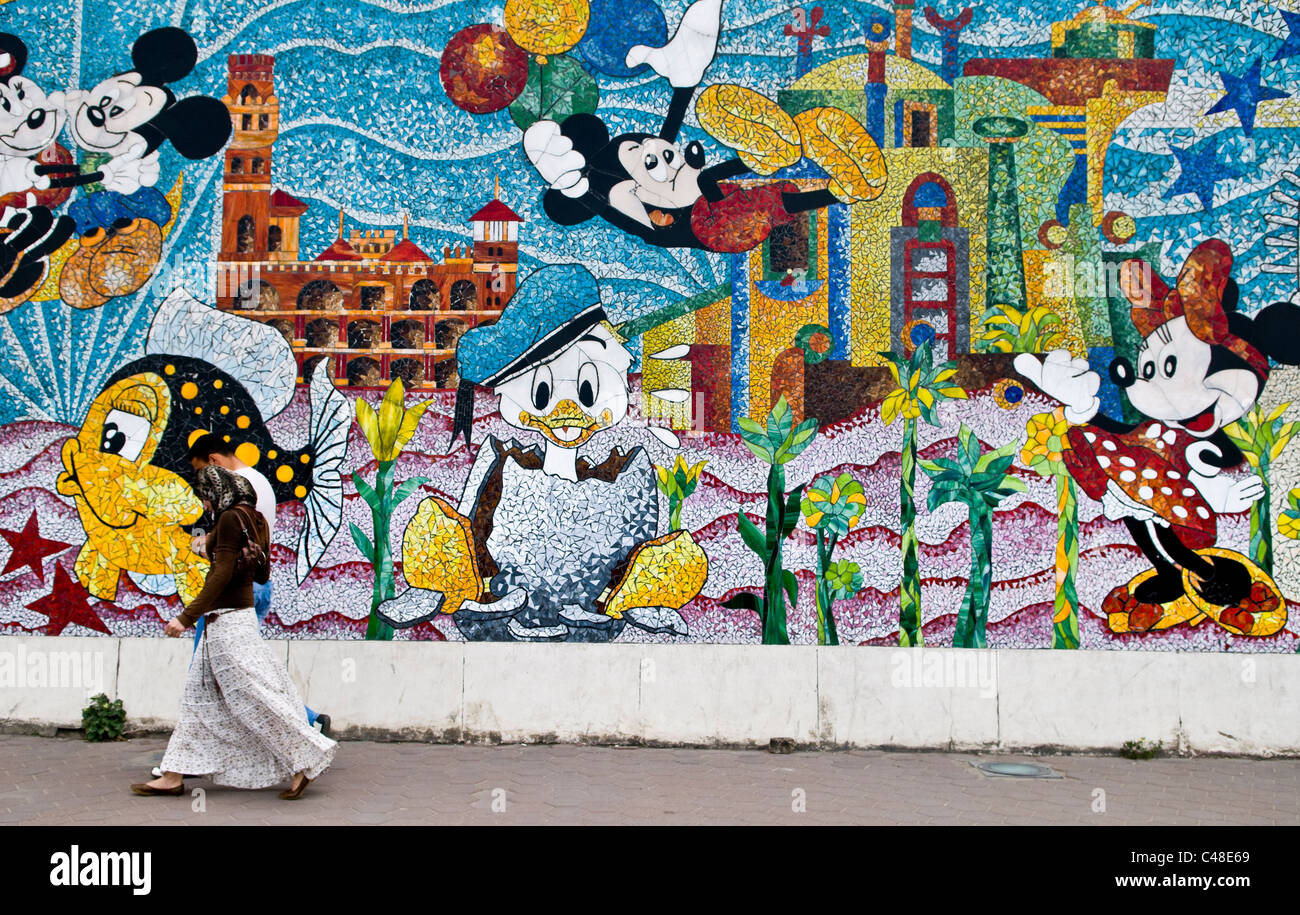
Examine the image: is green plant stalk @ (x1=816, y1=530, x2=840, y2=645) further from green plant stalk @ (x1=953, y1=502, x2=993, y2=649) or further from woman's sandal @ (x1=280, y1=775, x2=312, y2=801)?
woman's sandal @ (x1=280, y1=775, x2=312, y2=801)

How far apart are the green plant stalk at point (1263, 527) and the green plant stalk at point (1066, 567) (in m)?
1.09

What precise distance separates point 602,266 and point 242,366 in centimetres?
Answer: 236

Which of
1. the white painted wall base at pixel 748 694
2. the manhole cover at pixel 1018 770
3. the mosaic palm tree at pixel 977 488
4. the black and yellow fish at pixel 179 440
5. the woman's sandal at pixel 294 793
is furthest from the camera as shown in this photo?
the black and yellow fish at pixel 179 440

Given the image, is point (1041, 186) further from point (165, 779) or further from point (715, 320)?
point (165, 779)

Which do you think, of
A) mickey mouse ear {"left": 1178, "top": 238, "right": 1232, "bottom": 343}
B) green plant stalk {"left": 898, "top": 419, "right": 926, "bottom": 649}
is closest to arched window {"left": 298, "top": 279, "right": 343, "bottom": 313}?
green plant stalk {"left": 898, "top": 419, "right": 926, "bottom": 649}

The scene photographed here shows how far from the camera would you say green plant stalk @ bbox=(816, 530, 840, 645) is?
275 inches

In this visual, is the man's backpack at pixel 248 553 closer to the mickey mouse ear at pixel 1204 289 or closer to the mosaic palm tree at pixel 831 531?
the mosaic palm tree at pixel 831 531

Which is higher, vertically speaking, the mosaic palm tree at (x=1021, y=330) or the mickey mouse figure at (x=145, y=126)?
Result: the mickey mouse figure at (x=145, y=126)

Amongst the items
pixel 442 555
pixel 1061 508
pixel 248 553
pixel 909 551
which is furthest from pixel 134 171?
pixel 1061 508

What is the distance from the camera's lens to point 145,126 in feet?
23.7

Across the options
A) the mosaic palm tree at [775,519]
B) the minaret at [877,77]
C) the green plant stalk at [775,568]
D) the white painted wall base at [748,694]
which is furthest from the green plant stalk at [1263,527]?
the minaret at [877,77]

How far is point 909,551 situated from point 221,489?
13.1ft

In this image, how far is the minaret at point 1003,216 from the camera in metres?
7.05

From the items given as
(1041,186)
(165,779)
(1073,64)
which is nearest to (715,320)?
(1041,186)
